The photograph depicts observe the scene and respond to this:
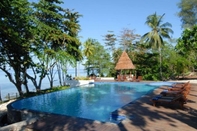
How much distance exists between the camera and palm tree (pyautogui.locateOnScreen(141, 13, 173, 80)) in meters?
23.4

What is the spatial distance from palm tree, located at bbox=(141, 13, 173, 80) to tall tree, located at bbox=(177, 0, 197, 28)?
5546mm

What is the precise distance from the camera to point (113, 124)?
611 cm

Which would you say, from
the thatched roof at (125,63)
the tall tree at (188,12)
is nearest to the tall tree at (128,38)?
the thatched roof at (125,63)

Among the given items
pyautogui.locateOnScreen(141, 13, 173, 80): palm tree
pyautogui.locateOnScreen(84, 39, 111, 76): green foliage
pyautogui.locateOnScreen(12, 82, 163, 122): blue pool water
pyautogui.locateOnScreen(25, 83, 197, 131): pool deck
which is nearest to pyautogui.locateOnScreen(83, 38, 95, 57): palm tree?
pyautogui.locateOnScreen(84, 39, 111, 76): green foliage

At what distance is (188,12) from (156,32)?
7.99m

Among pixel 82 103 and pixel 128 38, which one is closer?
pixel 82 103

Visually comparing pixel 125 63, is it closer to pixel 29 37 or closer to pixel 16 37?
pixel 29 37

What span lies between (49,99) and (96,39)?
2213 cm

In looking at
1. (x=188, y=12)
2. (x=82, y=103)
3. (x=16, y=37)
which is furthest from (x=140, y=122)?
(x=188, y=12)

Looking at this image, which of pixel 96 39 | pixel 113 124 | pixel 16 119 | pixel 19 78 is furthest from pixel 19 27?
pixel 96 39

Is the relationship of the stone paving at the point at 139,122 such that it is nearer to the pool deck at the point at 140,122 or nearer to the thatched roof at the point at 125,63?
the pool deck at the point at 140,122

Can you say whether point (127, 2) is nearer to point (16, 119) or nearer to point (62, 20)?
point (62, 20)

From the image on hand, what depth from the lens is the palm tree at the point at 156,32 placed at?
2339 cm

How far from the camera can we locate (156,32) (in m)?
23.6
